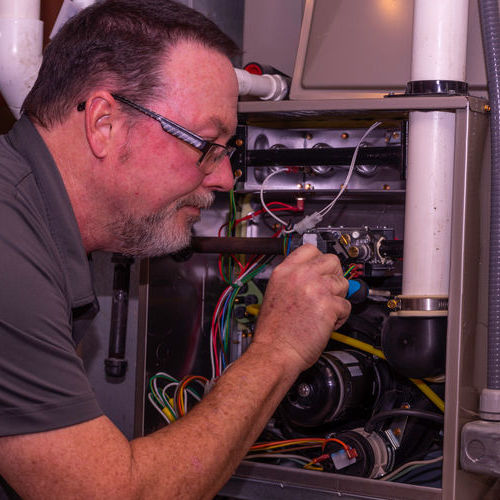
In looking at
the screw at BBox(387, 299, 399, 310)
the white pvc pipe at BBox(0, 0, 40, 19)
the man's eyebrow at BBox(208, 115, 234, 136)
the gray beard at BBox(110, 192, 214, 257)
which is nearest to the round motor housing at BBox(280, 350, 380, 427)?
the screw at BBox(387, 299, 399, 310)

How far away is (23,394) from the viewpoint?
33.6 inches

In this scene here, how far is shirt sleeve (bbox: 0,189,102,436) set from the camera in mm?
853

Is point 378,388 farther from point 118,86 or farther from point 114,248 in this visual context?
point 118,86

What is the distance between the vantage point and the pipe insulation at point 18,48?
146cm

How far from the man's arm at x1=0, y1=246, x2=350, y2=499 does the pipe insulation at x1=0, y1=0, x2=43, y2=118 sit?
2.19 ft

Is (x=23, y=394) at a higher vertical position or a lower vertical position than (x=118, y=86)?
lower

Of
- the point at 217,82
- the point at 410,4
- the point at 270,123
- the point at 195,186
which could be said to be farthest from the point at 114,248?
the point at 410,4

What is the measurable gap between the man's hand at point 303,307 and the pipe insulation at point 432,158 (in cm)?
13

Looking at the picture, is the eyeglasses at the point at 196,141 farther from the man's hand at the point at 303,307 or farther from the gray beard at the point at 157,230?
the man's hand at the point at 303,307

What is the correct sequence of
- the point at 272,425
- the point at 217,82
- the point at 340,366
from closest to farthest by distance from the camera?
the point at 217,82 → the point at 340,366 → the point at 272,425

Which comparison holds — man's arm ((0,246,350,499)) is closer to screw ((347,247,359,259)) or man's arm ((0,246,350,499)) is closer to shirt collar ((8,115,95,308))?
screw ((347,247,359,259))

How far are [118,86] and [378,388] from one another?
745mm

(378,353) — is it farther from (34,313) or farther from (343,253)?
(34,313)

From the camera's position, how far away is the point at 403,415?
4.33ft
